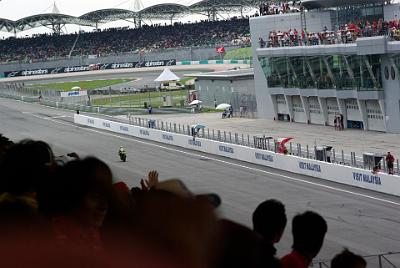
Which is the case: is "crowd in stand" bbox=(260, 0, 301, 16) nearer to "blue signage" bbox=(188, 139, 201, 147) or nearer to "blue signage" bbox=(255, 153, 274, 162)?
"blue signage" bbox=(188, 139, 201, 147)

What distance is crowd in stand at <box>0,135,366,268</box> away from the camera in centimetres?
256

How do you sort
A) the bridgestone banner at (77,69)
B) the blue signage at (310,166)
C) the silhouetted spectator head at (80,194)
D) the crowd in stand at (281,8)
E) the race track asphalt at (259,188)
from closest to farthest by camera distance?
the silhouetted spectator head at (80,194) → the race track asphalt at (259,188) → the blue signage at (310,166) → the crowd in stand at (281,8) → the bridgestone banner at (77,69)

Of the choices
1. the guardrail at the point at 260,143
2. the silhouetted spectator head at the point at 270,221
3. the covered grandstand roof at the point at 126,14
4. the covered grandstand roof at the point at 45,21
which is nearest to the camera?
the silhouetted spectator head at the point at 270,221

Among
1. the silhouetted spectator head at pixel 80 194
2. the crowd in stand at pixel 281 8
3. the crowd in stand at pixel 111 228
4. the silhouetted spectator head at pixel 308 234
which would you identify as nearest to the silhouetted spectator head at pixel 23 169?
the crowd in stand at pixel 111 228

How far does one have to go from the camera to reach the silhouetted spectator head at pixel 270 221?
445 centimetres

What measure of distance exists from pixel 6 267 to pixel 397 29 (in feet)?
126

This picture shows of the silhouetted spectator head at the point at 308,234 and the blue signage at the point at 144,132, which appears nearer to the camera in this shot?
the silhouetted spectator head at the point at 308,234

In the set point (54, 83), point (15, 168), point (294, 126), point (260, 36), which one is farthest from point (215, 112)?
point (15, 168)

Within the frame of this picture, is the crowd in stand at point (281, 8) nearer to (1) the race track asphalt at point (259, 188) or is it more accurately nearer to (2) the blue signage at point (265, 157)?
(1) the race track asphalt at point (259, 188)

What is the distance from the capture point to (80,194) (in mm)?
3441

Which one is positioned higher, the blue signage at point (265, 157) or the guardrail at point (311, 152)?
the guardrail at point (311, 152)

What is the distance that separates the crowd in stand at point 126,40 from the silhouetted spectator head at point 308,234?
12111 centimetres

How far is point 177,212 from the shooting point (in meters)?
2.72

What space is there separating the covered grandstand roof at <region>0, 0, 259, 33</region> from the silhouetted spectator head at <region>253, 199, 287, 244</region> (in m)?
131
